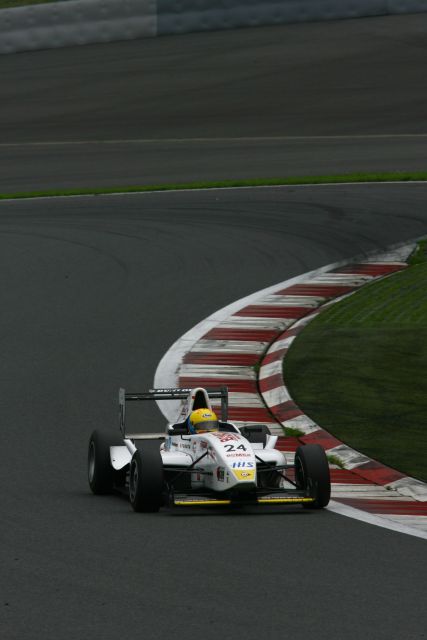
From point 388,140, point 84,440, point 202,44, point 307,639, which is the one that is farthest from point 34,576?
point 202,44

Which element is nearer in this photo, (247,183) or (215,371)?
(215,371)

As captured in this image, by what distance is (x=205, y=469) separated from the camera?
9.34 meters

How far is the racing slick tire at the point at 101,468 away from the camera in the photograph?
31.7 ft

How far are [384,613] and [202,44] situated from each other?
125 feet

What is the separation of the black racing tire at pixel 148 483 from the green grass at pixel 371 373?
203cm

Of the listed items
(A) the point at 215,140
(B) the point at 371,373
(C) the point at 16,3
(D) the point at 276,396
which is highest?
(C) the point at 16,3

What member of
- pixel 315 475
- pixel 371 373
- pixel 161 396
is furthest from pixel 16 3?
pixel 315 475

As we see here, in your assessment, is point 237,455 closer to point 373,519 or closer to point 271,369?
point 373,519

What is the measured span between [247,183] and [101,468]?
18.4m

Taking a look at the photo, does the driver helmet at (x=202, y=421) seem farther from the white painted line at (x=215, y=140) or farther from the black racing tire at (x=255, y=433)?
the white painted line at (x=215, y=140)

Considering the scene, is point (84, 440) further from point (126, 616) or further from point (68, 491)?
point (126, 616)

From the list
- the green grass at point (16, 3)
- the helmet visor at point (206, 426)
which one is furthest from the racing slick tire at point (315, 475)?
the green grass at point (16, 3)

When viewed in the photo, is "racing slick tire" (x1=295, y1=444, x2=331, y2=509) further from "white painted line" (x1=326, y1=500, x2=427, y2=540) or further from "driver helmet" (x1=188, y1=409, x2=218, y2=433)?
"driver helmet" (x1=188, y1=409, x2=218, y2=433)

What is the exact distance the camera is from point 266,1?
4375 cm
